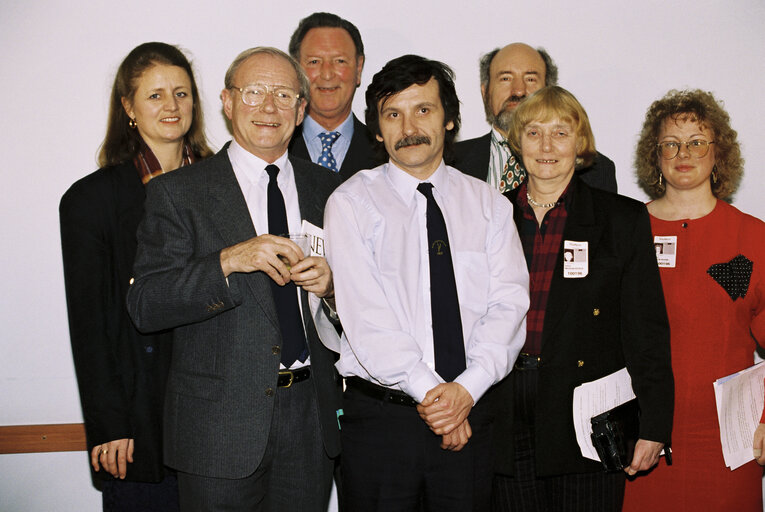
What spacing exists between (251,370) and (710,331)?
1990 mm

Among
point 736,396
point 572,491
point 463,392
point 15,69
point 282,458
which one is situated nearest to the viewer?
point 463,392

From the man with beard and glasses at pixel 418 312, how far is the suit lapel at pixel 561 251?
16 centimetres

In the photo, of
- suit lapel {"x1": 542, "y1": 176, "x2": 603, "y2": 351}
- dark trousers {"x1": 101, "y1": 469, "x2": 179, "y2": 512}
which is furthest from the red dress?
dark trousers {"x1": 101, "y1": 469, "x2": 179, "y2": 512}

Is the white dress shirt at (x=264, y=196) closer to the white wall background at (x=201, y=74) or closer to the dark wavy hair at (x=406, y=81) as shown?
the dark wavy hair at (x=406, y=81)

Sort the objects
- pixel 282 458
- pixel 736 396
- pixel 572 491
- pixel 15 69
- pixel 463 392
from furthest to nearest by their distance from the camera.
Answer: pixel 15 69 < pixel 736 396 < pixel 572 491 < pixel 282 458 < pixel 463 392

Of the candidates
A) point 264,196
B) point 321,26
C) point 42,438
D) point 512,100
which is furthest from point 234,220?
point 42,438

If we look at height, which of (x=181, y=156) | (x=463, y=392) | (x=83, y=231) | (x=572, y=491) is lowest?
(x=572, y=491)

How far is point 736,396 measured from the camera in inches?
103

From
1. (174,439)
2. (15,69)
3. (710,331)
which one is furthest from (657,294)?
(15,69)

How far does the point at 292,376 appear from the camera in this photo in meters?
2.07

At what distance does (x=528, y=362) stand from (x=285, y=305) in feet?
3.06

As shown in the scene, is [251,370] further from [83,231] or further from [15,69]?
[15,69]

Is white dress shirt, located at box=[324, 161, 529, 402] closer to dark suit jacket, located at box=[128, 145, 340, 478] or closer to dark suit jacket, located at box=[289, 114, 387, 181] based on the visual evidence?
dark suit jacket, located at box=[128, 145, 340, 478]

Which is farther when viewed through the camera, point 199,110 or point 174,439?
point 199,110
